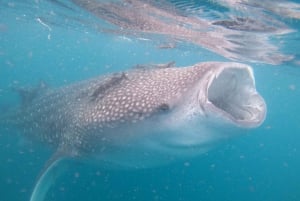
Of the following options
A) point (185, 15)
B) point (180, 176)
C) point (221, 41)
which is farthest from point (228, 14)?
point (180, 176)

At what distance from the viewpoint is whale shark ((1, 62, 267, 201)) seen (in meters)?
3.84

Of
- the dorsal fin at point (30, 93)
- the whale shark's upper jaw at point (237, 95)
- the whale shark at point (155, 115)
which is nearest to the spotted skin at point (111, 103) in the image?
the whale shark at point (155, 115)

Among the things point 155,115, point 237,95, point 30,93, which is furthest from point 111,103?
point 30,93

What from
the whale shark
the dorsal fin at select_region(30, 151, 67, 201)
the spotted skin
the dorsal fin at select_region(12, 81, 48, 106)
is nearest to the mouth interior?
the whale shark

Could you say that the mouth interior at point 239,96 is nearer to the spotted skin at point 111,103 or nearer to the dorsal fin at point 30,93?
the spotted skin at point 111,103

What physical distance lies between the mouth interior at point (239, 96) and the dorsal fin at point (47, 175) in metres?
3.30

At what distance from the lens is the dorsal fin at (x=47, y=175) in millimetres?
6230

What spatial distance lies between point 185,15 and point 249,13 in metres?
2.71

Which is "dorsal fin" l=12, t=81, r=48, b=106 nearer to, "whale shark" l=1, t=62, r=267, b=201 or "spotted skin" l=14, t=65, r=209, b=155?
"spotted skin" l=14, t=65, r=209, b=155

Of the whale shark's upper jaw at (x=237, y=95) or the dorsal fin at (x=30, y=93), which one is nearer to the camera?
the whale shark's upper jaw at (x=237, y=95)

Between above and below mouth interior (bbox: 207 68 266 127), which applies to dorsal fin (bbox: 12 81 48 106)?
below

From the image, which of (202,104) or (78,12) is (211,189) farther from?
(202,104)

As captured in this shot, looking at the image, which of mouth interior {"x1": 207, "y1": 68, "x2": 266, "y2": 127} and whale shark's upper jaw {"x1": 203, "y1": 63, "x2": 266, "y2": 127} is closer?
whale shark's upper jaw {"x1": 203, "y1": 63, "x2": 266, "y2": 127}

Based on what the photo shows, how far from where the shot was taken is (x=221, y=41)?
15.9 meters
